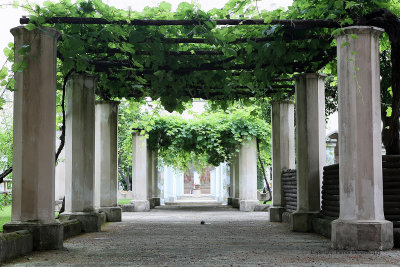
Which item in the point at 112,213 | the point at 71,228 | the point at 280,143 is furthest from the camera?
the point at 280,143

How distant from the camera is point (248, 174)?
20156 mm

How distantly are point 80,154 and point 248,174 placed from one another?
10095mm

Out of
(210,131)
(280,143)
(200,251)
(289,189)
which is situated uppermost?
(210,131)

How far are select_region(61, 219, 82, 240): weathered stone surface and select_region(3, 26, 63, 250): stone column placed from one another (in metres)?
1.88

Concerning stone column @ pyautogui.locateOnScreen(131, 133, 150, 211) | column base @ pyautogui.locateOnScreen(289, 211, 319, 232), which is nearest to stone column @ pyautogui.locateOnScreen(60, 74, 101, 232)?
column base @ pyautogui.locateOnScreen(289, 211, 319, 232)

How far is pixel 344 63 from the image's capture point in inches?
307

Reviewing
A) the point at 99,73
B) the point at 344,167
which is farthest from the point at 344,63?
the point at 99,73

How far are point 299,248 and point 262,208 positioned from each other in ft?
39.8

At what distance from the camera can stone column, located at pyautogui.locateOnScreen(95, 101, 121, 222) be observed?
14.1m

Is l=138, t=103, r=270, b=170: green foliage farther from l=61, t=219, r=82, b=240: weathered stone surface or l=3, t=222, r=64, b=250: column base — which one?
l=3, t=222, r=64, b=250: column base

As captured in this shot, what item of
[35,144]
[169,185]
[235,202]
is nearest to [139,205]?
[235,202]

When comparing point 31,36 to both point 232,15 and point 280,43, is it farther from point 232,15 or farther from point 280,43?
point 280,43

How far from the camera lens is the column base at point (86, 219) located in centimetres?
1083

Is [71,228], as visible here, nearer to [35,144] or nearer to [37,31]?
[35,144]
